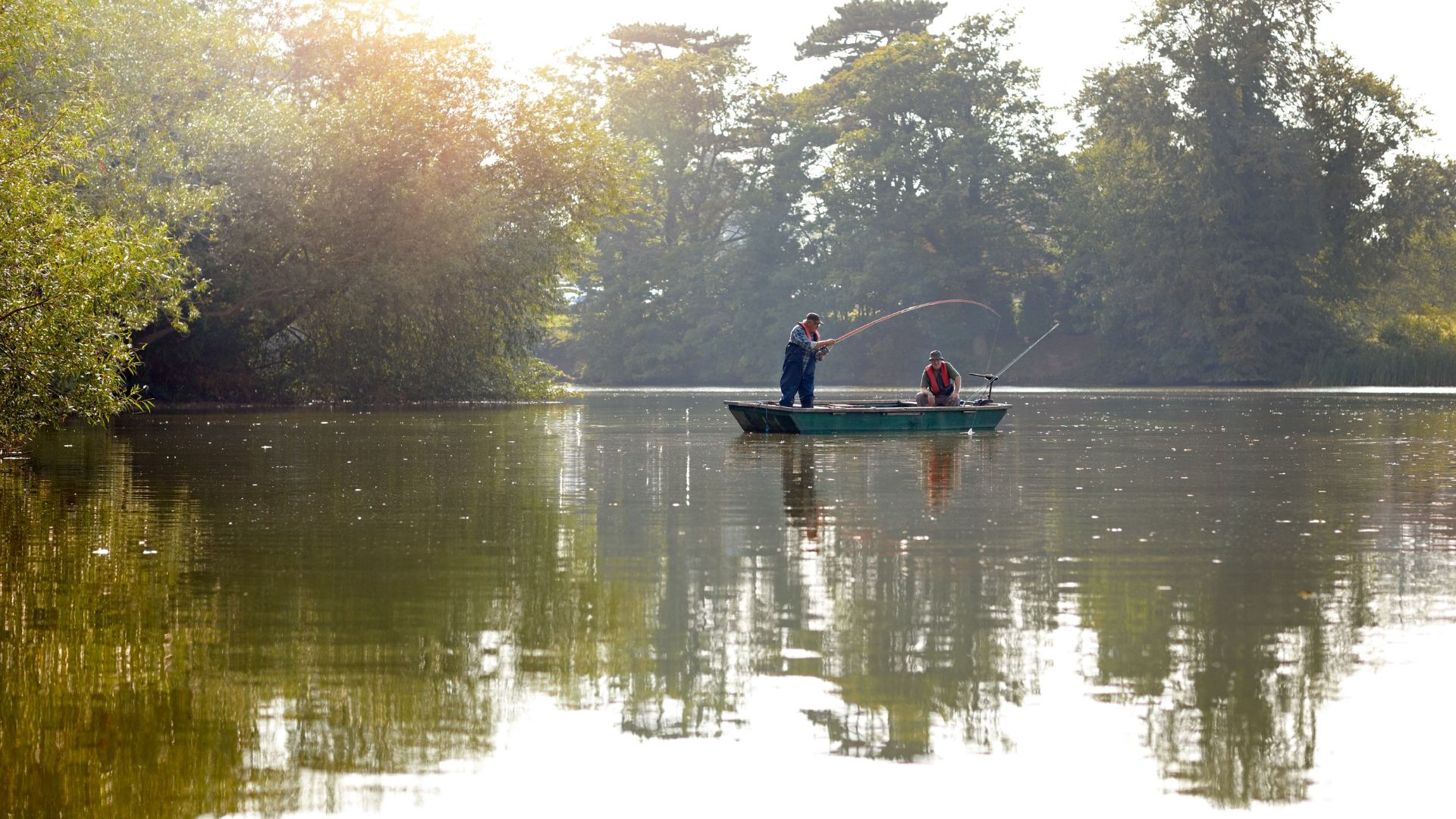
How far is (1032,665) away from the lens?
7426mm

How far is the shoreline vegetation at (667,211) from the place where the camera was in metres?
33.9

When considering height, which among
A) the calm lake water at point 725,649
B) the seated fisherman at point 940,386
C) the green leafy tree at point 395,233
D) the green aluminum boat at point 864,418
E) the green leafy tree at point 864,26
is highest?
the green leafy tree at point 864,26

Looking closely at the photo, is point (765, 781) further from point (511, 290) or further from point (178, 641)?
point (511, 290)

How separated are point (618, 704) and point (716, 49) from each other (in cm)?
9059

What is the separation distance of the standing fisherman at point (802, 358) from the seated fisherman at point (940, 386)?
2084mm

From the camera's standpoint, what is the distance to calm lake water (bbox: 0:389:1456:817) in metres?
5.61

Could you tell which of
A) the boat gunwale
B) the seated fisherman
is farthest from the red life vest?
the boat gunwale

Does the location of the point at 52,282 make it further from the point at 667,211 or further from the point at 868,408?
the point at 667,211

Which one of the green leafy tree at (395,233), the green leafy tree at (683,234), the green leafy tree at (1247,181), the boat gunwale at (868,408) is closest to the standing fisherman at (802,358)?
the boat gunwale at (868,408)

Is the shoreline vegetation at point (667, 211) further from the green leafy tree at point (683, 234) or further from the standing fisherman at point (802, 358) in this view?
the standing fisherman at point (802, 358)

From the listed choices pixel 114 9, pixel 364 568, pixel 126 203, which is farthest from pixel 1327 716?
pixel 114 9

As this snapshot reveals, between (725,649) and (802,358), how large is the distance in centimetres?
2333

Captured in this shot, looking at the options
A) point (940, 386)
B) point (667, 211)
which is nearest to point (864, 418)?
point (940, 386)

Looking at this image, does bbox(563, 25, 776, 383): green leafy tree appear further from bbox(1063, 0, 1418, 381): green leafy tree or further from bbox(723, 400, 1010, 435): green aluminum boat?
bbox(723, 400, 1010, 435): green aluminum boat
